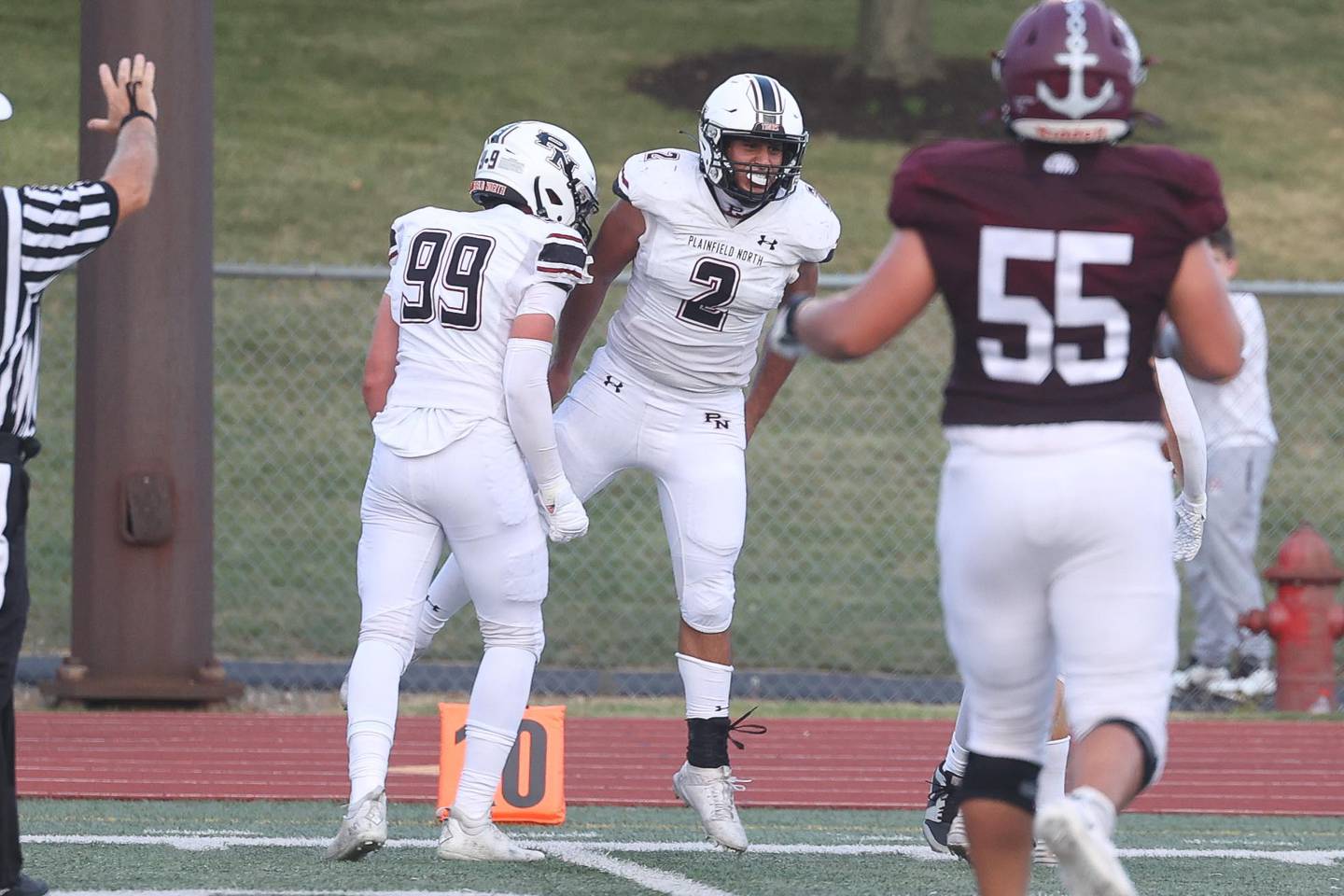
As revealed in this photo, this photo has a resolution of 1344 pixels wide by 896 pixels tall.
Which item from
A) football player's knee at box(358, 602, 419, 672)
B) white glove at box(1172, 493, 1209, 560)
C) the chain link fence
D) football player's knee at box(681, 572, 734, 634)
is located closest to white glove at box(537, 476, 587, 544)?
football player's knee at box(358, 602, 419, 672)

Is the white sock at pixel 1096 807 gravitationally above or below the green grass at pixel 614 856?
above

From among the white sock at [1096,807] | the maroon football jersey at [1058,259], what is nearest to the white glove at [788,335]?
the maroon football jersey at [1058,259]

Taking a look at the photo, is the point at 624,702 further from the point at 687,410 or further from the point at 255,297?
the point at 255,297

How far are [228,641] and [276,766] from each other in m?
2.83

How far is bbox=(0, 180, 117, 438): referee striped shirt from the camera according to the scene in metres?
3.95

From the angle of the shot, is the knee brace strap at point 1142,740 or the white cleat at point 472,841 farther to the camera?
the white cleat at point 472,841

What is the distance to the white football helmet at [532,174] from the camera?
5.02m

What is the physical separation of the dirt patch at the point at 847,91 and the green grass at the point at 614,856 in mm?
14050

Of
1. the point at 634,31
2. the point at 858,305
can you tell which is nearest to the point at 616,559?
the point at 858,305

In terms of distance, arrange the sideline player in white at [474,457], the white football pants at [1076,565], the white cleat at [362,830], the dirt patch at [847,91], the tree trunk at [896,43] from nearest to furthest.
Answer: the white football pants at [1076,565] < the white cleat at [362,830] < the sideline player in white at [474,457] < the dirt patch at [847,91] < the tree trunk at [896,43]

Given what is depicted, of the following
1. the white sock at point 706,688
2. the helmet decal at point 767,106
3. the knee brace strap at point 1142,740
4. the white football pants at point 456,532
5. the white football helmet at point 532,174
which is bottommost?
the white sock at point 706,688

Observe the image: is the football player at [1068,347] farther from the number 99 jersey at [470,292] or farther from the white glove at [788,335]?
the number 99 jersey at [470,292]

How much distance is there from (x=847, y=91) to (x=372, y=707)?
16803mm

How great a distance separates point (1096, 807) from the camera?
3.16 meters
